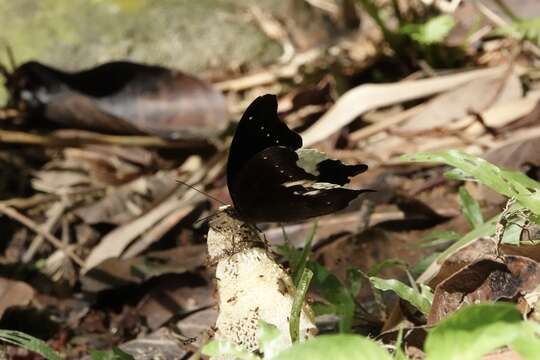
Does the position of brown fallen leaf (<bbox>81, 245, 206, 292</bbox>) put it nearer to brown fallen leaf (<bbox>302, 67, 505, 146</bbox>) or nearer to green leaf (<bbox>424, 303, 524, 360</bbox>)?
brown fallen leaf (<bbox>302, 67, 505, 146</bbox>)

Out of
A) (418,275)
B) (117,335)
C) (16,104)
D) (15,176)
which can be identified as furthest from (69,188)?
(418,275)

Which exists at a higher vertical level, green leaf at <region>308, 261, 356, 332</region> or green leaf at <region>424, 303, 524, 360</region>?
green leaf at <region>424, 303, 524, 360</region>

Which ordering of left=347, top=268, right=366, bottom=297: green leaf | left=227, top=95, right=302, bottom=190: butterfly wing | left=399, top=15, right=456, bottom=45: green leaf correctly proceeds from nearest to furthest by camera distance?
left=227, top=95, right=302, bottom=190: butterfly wing
left=347, top=268, right=366, bottom=297: green leaf
left=399, top=15, right=456, bottom=45: green leaf

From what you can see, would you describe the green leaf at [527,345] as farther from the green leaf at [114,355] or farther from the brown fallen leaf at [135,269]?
the brown fallen leaf at [135,269]

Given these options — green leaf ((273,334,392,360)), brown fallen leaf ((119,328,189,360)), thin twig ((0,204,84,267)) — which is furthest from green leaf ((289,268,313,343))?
thin twig ((0,204,84,267))

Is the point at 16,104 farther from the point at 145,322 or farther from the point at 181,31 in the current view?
the point at 145,322
